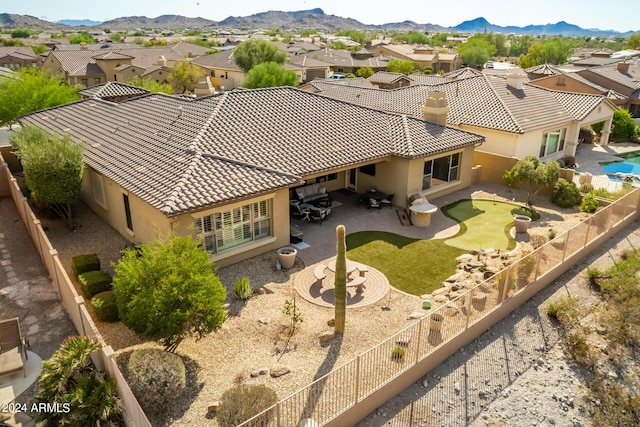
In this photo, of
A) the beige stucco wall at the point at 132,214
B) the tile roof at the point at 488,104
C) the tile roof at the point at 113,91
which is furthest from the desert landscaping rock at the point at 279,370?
the tile roof at the point at 113,91

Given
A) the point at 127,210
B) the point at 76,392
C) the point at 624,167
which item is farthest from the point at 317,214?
the point at 624,167

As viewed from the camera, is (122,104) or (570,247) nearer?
(570,247)

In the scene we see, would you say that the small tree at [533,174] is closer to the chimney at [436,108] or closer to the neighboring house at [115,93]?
the chimney at [436,108]

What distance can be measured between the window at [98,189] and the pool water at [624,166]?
32.0 metres

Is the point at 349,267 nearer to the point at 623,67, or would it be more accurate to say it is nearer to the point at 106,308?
the point at 106,308

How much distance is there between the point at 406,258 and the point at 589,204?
1170 cm

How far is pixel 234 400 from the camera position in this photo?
10609 mm

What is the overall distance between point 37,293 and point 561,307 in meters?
17.7

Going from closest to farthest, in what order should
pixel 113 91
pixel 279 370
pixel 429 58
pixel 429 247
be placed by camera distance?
pixel 279 370, pixel 429 247, pixel 113 91, pixel 429 58

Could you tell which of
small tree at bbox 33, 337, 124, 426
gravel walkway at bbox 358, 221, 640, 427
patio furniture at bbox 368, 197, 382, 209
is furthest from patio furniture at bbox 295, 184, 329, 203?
small tree at bbox 33, 337, 124, 426

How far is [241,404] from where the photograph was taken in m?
10.5

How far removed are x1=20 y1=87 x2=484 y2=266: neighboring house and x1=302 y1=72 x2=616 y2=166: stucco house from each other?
3.75 meters

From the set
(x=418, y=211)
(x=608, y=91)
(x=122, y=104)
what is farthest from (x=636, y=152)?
(x=122, y=104)

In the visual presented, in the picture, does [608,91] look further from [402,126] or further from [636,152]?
[402,126]
